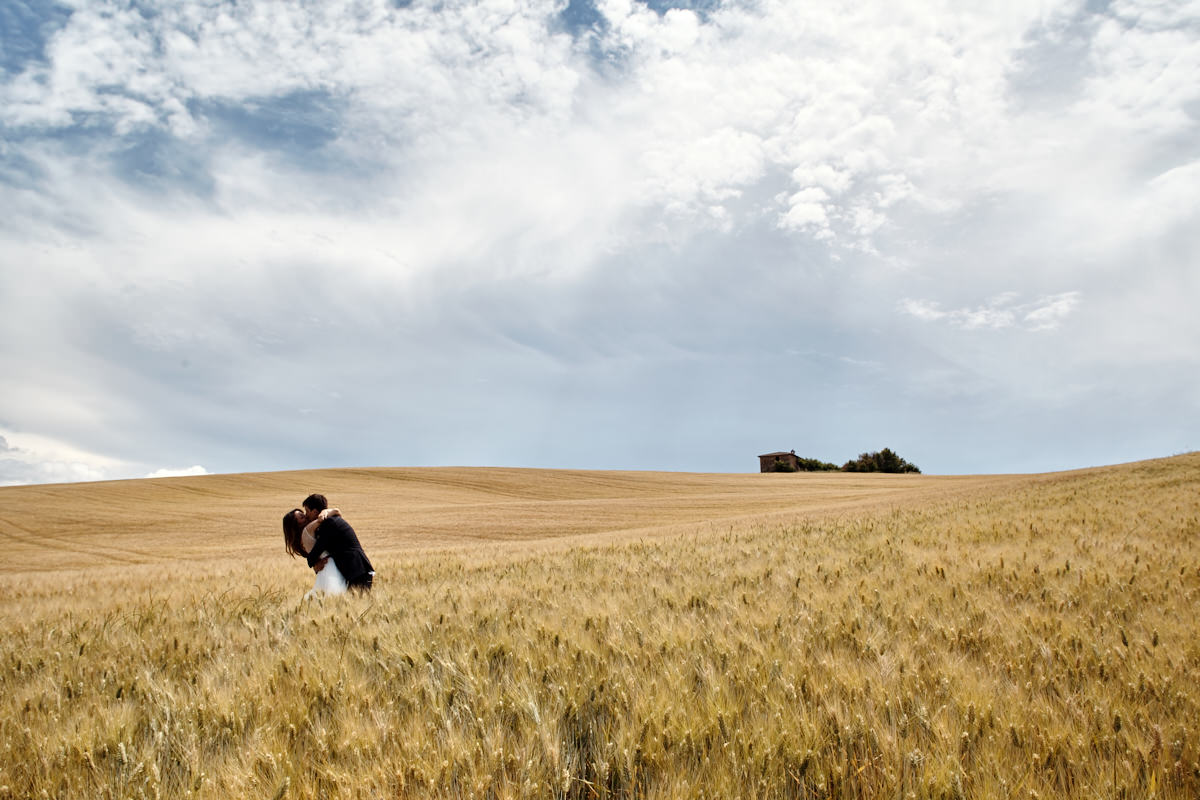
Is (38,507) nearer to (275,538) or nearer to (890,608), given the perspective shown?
(275,538)

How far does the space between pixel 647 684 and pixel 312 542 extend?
6907 mm

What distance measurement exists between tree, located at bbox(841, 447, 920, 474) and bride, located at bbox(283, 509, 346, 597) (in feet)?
350

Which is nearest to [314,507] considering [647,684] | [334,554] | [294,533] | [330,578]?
[294,533]

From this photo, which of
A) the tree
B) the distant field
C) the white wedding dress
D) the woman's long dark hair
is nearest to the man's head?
the woman's long dark hair

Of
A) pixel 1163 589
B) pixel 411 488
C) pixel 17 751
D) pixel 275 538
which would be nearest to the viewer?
pixel 17 751

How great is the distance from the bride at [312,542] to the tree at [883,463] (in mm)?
106790

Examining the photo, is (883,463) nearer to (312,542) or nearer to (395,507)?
(395,507)

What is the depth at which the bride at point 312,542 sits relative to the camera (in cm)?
767

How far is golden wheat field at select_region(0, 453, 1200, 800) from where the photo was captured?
84.8 inches

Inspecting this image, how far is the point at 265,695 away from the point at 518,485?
190 ft

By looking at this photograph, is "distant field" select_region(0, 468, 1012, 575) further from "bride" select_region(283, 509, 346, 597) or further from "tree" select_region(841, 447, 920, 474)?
"tree" select_region(841, 447, 920, 474)

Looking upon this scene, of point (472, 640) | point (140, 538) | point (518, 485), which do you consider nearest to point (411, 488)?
point (518, 485)

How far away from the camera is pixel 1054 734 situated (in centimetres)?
232

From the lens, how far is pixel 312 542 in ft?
27.0
